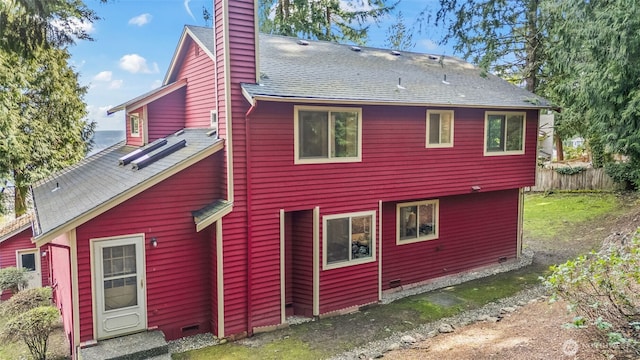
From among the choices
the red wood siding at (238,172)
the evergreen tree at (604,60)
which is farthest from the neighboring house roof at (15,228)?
the evergreen tree at (604,60)

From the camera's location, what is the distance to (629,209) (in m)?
18.0

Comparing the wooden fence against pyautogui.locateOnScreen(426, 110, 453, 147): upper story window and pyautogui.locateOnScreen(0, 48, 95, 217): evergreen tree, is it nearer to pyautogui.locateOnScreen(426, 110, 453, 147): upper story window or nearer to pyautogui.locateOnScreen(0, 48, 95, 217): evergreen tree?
pyautogui.locateOnScreen(426, 110, 453, 147): upper story window

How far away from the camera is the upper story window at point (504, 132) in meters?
12.6

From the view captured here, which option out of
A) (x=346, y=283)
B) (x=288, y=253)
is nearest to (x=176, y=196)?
(x=288, y=253)

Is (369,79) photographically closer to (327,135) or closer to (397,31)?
(327,135)

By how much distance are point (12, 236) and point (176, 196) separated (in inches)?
445

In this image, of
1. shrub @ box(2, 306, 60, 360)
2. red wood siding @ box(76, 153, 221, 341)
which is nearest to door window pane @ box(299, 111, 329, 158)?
red wood siding @ box(76, 153, 221, 341)

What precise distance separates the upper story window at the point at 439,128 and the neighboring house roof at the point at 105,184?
572cm

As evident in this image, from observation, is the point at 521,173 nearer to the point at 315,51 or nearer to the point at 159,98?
the point at 315,51

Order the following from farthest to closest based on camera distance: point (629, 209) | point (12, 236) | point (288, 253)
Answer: point (629, 209) → point (12, 236) → point (288, 253)

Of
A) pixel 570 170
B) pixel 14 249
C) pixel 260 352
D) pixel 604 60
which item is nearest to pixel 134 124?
pixel 14 249

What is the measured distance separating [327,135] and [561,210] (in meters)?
15.4

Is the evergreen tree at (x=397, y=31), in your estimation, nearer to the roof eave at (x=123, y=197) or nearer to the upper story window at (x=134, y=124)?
the upper story window at (x=134, y=124)

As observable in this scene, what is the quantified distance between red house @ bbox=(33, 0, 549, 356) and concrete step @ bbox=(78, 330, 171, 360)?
0.78ft
